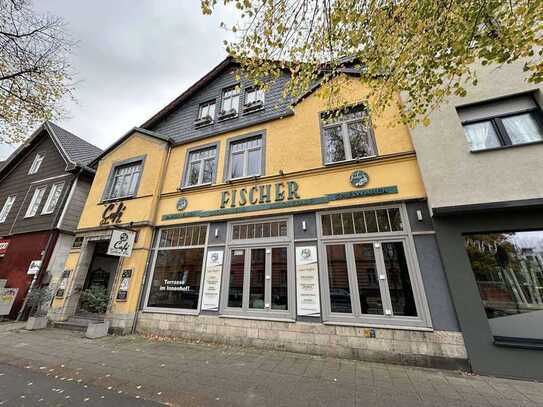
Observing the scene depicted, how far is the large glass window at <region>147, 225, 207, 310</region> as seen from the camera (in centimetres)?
749

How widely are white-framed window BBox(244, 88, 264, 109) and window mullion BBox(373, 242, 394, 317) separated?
23.0 ft

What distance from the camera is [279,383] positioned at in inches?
159

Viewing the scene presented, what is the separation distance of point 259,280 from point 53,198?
13315 millimetres

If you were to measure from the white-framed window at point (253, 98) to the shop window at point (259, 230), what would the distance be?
16.7 ft

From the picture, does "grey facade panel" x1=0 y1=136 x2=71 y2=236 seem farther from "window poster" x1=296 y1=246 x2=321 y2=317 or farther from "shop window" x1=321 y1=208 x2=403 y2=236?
"shop window" x1=321 y1=208 x2=403 y2=236

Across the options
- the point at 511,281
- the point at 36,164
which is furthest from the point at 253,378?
the point at 36,164

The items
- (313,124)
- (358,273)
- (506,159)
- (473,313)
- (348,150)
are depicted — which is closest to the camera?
(473,313)

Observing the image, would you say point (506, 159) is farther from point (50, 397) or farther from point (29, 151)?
point (29, 151)

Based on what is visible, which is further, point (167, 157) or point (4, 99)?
point (167, 157)

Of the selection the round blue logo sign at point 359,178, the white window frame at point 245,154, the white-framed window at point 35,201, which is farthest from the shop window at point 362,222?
the white-framed window at point 35,201

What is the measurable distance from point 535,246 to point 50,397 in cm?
Answer: 951

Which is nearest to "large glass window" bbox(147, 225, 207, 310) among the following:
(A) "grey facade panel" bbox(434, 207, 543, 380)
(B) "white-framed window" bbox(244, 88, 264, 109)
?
(B) "white-framed window" bbox(244, 88, 264, 109)

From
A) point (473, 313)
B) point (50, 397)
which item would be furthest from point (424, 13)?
point (50, 397)

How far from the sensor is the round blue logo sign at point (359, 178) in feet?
21.1
